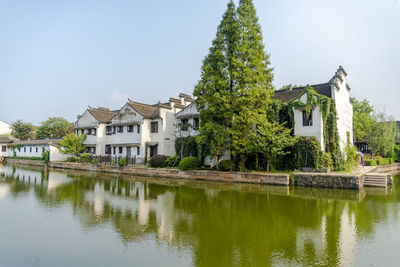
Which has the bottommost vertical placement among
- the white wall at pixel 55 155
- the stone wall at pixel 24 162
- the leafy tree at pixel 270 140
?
the stone wall at pixel 24 162

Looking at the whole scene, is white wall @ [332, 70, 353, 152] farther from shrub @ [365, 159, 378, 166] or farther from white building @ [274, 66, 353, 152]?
shrub @ [365, 159, 378, 166]

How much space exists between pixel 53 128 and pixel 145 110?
3725cm

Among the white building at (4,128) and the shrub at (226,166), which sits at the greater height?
the white building at (4,128)

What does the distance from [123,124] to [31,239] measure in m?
24.7

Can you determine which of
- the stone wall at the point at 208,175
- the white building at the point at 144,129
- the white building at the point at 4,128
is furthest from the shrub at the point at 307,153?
the white building at the point at 4,128

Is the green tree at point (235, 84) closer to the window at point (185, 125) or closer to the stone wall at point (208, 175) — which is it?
the stone wall at point (208, 175)

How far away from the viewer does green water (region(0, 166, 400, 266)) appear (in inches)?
246

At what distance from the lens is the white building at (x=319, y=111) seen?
67.8ft

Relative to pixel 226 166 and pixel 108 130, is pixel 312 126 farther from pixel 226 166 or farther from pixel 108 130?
pixel 108 130

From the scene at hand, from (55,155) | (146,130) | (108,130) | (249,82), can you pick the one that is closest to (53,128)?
(55,155)

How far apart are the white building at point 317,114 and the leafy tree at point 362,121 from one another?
9597mm

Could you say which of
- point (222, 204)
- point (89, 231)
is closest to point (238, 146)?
point (222, 204)

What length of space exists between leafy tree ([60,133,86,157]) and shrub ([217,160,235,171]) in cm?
2177

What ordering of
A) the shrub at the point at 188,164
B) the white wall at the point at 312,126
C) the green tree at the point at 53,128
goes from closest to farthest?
the white wall at the point at 312,126 → the shrub at the point at 188,164 → the green tree at the point at 53,128
